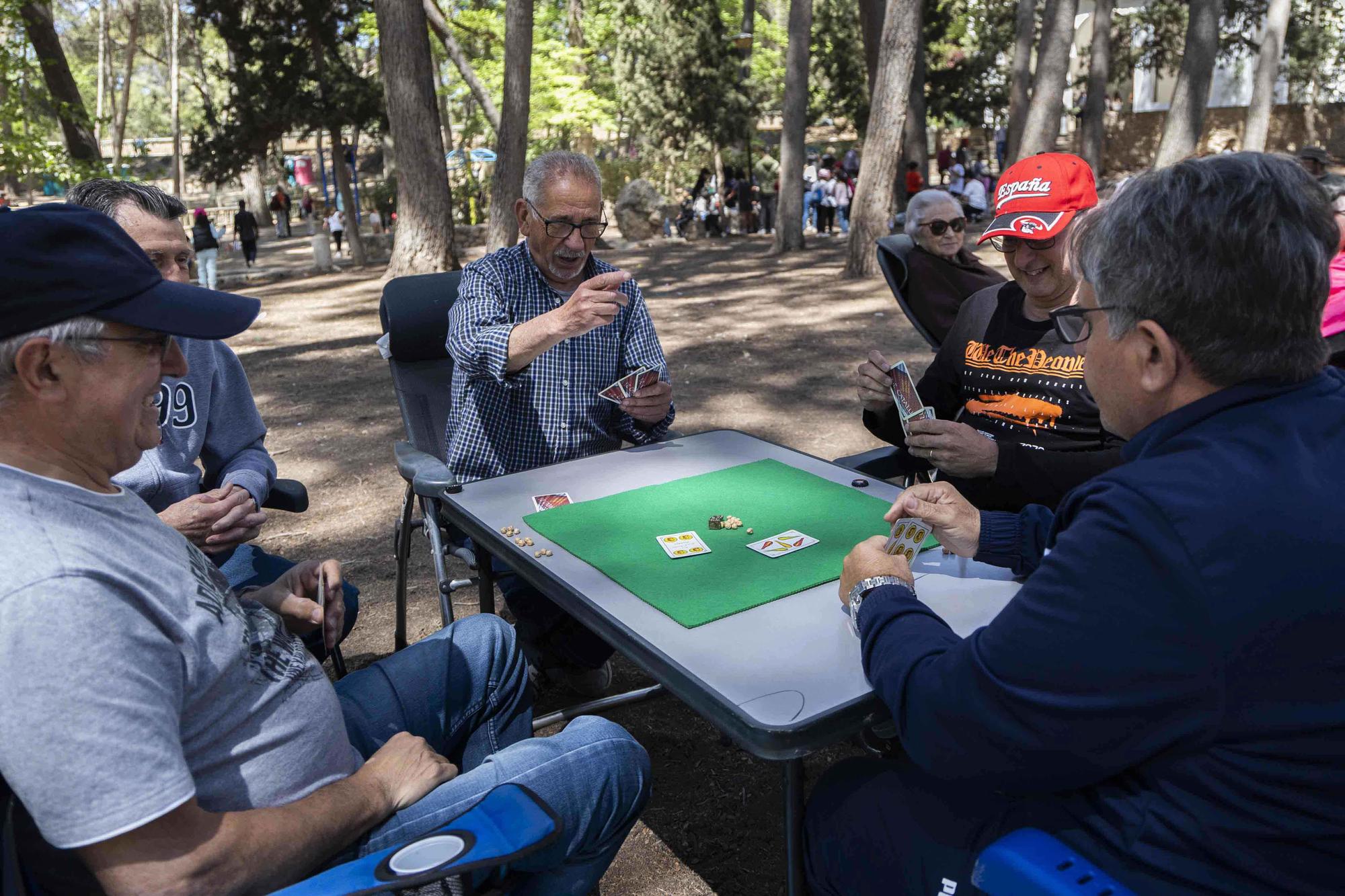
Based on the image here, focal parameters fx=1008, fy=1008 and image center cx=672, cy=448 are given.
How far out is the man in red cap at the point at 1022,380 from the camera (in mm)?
2812

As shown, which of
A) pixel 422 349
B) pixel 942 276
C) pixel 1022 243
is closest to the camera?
pixel 1022 243

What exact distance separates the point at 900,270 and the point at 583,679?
1971mm

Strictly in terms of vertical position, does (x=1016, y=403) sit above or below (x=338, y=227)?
below

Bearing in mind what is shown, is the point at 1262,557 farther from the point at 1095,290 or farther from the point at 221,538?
the point at 221,538

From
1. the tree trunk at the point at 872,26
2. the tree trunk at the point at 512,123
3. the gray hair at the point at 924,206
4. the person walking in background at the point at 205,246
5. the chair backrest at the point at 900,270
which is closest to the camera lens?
the chair backrest at the point at 900,270

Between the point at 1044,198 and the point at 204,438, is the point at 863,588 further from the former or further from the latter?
the point at 204,438

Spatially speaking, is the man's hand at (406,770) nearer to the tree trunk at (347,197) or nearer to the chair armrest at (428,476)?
the chair armrest at (428,476)

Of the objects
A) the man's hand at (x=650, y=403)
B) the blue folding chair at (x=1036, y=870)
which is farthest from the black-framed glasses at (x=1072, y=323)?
the man's hand at (x=650, y=403)

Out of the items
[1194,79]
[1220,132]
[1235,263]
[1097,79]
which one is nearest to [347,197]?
[1194,79]

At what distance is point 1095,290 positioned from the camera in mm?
1543

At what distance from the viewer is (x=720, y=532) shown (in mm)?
2424

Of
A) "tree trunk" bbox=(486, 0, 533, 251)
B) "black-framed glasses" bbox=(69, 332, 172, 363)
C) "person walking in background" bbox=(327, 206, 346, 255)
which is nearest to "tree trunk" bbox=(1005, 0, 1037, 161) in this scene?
"tree trunk" bbox=(486, 0, 533, 251)

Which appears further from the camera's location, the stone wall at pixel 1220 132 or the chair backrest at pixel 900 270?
the stone wall at pixel 1220 132

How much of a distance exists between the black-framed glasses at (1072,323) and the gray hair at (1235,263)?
0.84ft
